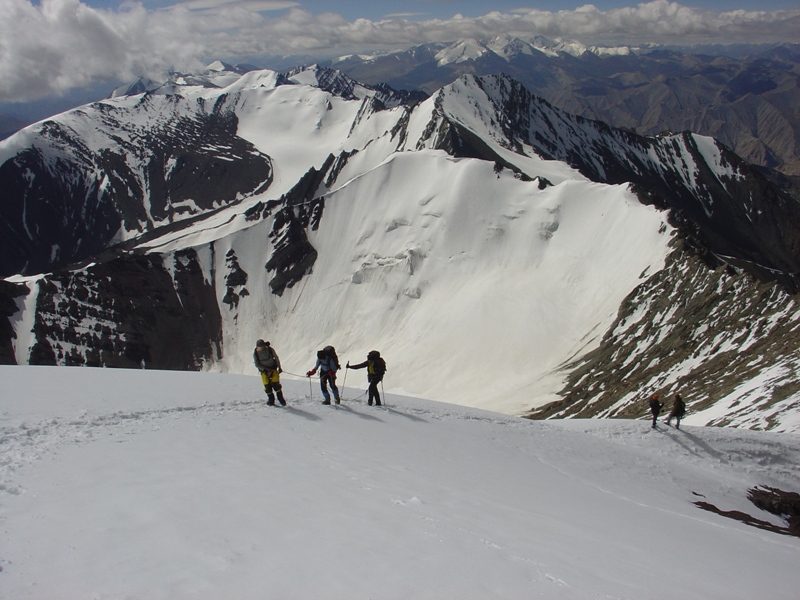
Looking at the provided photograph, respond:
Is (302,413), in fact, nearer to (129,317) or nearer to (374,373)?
(374,373)

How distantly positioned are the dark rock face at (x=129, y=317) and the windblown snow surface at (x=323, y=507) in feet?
320

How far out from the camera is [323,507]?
9.60m

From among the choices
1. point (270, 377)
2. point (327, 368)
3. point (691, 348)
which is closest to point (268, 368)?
point (270, 377)

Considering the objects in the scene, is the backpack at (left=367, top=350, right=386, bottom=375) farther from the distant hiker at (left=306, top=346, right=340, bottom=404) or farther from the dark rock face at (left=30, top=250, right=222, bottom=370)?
the dark rock face at (left=30, top=250, right=222, bottom=370)

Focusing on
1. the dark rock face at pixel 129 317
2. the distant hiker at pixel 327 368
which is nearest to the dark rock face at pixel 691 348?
the distant hiker at pixel 327 368

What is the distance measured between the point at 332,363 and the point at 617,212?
8428cm

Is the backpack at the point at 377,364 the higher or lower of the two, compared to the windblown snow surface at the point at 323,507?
higher

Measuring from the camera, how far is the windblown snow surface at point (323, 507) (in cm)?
693

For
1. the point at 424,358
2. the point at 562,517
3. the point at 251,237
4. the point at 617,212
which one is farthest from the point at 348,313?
the point at 562,517

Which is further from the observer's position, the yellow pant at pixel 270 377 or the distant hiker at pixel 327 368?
the distant hiker at pixel 327 368

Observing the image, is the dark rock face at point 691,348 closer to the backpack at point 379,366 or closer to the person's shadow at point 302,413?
the backpack at point 379,366

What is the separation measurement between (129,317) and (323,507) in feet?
391

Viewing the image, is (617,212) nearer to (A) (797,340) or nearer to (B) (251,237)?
(A) (797,340)

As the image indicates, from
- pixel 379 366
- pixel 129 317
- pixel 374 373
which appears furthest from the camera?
pixel 129 317
